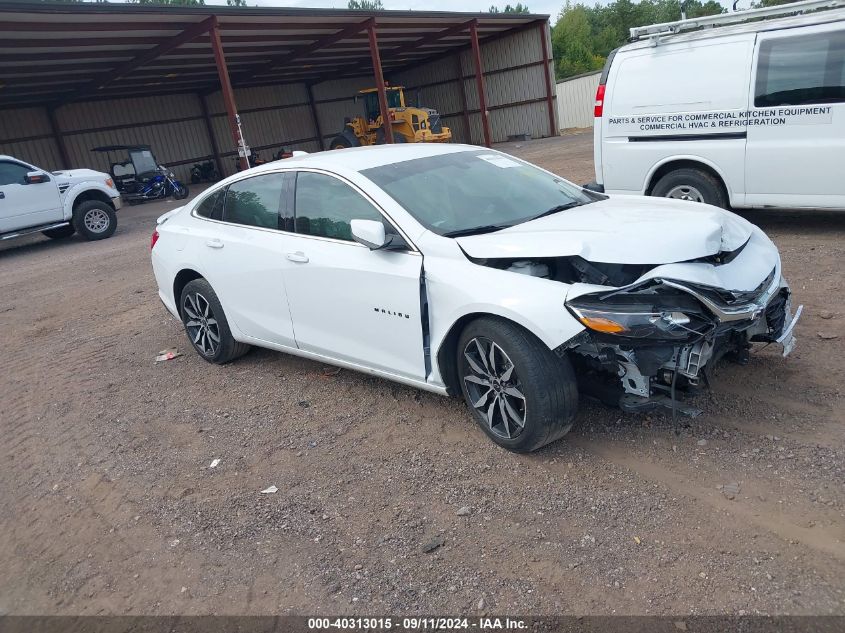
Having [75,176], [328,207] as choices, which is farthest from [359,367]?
[75,176]

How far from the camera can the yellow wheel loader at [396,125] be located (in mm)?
25688

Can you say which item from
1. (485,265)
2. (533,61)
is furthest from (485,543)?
(533,61)

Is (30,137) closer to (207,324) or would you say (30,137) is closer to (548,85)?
(548,85)

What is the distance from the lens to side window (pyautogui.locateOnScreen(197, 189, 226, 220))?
543cm

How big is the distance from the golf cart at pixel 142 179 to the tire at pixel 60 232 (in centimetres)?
779

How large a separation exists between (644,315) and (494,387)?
35.2 inches

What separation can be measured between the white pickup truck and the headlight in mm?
12780

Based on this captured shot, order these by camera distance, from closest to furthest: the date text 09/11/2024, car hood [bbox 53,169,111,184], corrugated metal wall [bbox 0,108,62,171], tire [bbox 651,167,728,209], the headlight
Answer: the date text 09/11/2024
the headlight
tire [bbox 651,167,728,209]
car hood [bbox 53,169,111,184]
corrugated metal wall [bbox 0,108,62,171]

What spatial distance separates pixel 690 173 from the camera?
7289mm

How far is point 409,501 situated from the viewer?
11.3ft

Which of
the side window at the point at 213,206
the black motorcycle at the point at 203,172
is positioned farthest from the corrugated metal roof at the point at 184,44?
the side window at the point at 213,206

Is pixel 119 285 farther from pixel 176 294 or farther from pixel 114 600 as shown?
pixel 114 600

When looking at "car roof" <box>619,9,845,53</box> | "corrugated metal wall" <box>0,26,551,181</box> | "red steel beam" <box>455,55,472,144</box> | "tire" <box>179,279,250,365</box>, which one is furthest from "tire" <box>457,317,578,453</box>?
"red steel beam" <box>455,55,472,144</box>

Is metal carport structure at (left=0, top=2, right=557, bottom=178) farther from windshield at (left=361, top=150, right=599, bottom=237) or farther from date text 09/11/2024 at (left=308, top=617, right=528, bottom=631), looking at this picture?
date text 09/11/2024 at (left=308, top=617, right=528, bottom=631)
